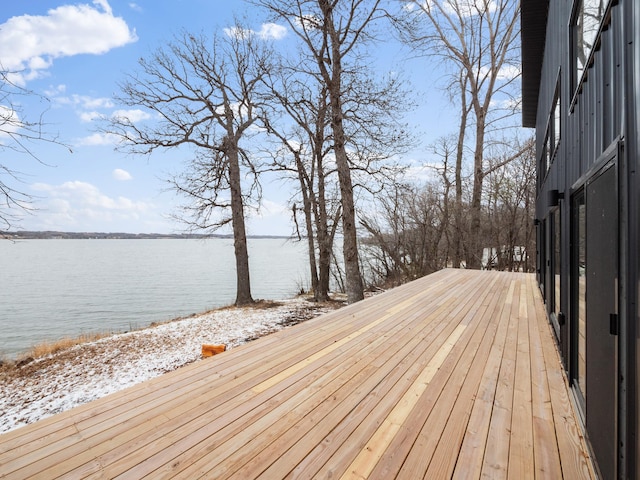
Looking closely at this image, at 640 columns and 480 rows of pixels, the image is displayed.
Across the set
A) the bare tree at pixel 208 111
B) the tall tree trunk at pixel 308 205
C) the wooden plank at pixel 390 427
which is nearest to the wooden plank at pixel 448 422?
the wooden plank at pixel 390 427

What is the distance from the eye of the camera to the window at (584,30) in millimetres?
1889

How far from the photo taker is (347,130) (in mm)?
10406

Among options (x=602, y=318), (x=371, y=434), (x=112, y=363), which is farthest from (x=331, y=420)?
(x=112, y=363)

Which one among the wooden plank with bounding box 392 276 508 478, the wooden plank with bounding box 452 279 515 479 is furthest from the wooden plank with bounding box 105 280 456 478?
the wooden plank with bounding box 452 279 515 479

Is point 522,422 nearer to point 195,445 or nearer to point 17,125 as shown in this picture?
point 195,445

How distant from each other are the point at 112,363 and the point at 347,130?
28.2 feet

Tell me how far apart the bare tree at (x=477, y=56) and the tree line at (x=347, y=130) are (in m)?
0.05

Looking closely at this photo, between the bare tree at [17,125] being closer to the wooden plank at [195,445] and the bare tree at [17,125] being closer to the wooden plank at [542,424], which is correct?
the wooden plank at [195,445]

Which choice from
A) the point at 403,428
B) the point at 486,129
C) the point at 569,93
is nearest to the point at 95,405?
the point at 403,428

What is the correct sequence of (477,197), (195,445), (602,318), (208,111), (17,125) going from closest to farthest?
(602,318) → (195,445) → (17,125) → (208,111) → (477,197)

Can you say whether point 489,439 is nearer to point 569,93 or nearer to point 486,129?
point 569,93

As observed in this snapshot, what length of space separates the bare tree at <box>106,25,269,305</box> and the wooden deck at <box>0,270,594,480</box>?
370 inches

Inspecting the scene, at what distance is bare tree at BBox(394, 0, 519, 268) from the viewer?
1383 centimetres

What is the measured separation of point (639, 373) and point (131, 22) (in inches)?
539
